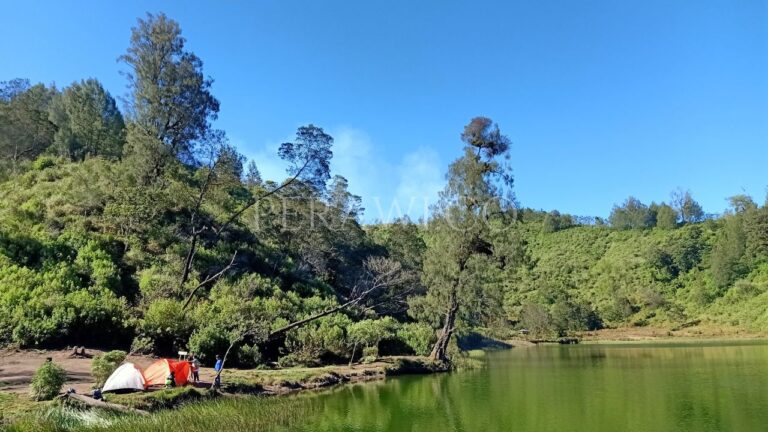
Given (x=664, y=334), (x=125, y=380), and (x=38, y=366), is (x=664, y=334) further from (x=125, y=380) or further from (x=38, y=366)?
(x=38, y=366)

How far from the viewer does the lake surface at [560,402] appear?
1731 cm

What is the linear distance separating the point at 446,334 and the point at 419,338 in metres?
3.84

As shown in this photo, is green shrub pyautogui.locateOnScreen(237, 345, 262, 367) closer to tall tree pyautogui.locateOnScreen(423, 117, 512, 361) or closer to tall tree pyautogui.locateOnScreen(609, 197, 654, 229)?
tall tree pyautogui.locateOnScreen(423, 117, 512, 361)

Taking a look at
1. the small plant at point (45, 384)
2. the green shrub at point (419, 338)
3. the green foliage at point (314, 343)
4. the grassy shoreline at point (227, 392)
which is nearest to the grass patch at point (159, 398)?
the grassy shoreline at point (227, 392)

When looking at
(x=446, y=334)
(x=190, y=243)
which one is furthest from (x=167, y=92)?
(x=446, y=334)

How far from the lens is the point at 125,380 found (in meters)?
19.9

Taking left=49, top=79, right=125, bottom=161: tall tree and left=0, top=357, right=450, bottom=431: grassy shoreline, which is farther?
left=49, top=79, right=125, bottom=161: tall tree

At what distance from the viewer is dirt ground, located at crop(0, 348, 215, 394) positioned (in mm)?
19859

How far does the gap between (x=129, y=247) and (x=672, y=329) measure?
77.3 metres

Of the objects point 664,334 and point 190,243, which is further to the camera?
point 664,334

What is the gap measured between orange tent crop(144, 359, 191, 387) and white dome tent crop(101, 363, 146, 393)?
0.93 metres

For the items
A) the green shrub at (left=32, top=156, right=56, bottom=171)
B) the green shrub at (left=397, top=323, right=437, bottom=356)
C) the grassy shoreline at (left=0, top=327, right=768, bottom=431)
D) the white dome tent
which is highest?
the green shrub at (left=32, top=156, right=56, bottom=171)

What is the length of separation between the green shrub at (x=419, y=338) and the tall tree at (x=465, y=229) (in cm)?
233

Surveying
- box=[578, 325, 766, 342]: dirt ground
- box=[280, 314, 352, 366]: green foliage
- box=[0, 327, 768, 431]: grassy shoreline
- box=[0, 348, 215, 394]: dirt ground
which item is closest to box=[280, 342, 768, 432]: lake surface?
box=[0, 327, 768, 431]: grassy shoreline
